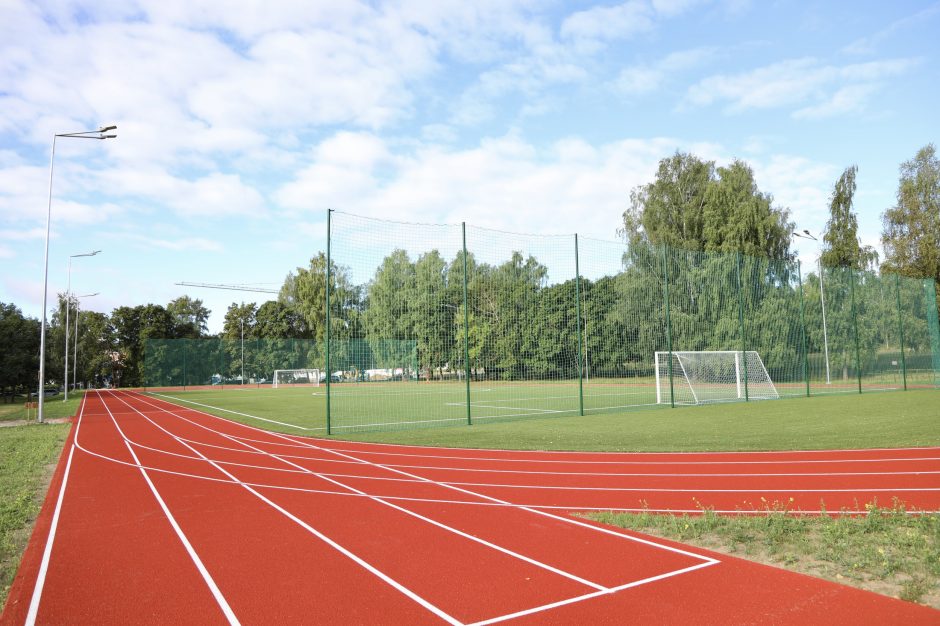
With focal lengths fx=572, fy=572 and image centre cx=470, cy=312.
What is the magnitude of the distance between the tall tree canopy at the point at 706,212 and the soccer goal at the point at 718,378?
14911 millimetres

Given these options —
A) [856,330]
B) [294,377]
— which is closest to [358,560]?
[856,330]

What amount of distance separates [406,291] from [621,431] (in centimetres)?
683

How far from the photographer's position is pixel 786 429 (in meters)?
12.0

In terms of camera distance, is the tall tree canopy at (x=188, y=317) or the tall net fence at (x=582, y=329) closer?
the tall net fence at (x=582, y=329)

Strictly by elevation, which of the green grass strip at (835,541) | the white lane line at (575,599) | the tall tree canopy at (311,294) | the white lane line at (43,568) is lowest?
the white lane line at (43,568)

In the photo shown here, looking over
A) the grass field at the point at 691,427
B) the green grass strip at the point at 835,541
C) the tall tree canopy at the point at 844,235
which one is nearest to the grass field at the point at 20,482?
the grass field at the point at 691,427

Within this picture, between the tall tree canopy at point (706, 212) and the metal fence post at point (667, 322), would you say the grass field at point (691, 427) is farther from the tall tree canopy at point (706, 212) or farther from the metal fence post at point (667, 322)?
the tall tree canopy at point (706, 212)

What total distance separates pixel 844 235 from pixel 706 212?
32.7ft

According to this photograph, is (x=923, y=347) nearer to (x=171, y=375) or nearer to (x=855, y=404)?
(x=855, y=404)

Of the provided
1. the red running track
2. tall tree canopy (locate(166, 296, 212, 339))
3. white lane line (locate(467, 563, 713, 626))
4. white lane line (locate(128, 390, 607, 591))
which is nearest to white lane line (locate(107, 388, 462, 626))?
the red running track

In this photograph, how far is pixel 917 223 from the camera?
3541cm

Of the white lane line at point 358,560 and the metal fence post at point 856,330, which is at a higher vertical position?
the metal fence post at point 856,330

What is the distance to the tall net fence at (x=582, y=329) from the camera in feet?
51.4

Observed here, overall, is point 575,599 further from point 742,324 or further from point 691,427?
point 742,324
